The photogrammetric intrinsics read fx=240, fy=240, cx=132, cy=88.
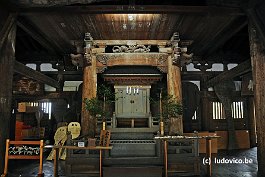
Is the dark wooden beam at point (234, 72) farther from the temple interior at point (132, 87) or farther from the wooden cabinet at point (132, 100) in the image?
the wooden cabinet at point (132, 100)

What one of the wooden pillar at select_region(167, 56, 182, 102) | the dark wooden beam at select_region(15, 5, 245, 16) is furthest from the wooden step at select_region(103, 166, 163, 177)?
the dark wooden beam at select_region(15, 5, 245, 16)

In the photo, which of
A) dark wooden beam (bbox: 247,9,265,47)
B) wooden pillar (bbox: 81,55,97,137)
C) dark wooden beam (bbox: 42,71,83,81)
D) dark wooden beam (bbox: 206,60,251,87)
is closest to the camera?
dark wooden beam (bbox: 247,9,265,47)

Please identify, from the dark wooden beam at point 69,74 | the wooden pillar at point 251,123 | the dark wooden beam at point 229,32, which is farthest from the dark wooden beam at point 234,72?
the dark wooden beam at point 69,74

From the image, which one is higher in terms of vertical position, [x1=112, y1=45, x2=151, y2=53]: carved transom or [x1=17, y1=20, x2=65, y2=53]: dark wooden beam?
[x1=17, y1=20, x2=65, y2=53]: dark wooden beam

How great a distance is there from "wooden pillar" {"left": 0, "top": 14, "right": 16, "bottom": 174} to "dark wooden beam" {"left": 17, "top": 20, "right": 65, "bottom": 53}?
107 centimetres

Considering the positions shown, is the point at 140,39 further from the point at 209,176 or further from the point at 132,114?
the point at 209,176

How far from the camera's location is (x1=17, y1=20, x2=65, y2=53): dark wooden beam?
8148 millimetres

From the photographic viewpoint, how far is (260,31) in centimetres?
643

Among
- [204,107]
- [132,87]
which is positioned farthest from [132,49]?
[204,107]

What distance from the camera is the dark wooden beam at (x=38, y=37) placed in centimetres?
815

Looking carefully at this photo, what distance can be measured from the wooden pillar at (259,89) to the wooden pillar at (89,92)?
5455 millimetres

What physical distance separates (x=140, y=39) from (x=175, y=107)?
3.14 meters

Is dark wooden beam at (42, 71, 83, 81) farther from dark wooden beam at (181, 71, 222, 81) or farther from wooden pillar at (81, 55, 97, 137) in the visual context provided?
dark wooden beam at (181, 71, 222, 81)

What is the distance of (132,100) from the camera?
11391mm
